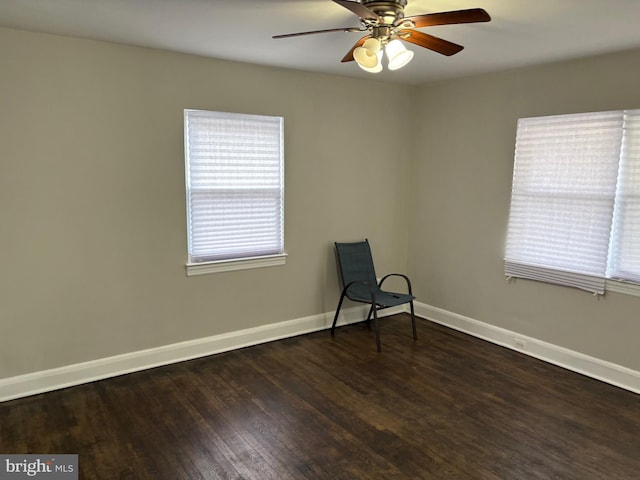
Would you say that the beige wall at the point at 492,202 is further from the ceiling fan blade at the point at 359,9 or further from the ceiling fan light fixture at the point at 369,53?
the ceiling fan blade at the point at 359,9

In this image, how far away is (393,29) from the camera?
219cm

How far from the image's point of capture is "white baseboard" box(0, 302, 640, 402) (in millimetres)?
3020

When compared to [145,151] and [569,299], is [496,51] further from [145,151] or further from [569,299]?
[145,151]

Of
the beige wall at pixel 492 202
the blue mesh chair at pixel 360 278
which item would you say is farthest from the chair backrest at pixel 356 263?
the beige wall at pixel 492 202

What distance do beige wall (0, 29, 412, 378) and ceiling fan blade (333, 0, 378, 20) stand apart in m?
1.81

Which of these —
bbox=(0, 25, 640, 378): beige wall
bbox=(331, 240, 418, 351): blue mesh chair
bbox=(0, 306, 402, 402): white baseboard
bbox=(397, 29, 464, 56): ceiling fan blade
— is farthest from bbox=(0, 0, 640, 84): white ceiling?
bbox=(0, 306, 402, 402): white baseboard

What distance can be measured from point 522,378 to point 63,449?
3.07 m

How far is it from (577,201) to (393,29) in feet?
6.96

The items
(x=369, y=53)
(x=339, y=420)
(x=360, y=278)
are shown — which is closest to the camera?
(x=369, y=53)

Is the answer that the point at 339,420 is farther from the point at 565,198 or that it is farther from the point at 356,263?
the point at 565,198

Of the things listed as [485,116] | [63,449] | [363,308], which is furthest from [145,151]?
[485,116]

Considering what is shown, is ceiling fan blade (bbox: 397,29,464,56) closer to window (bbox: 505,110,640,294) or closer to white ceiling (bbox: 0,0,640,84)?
white ceiling (bbox: 0,0,640,84)

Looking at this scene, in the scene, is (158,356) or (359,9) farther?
(158,356)

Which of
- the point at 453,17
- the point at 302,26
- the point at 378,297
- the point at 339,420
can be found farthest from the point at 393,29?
the point at 378,297
